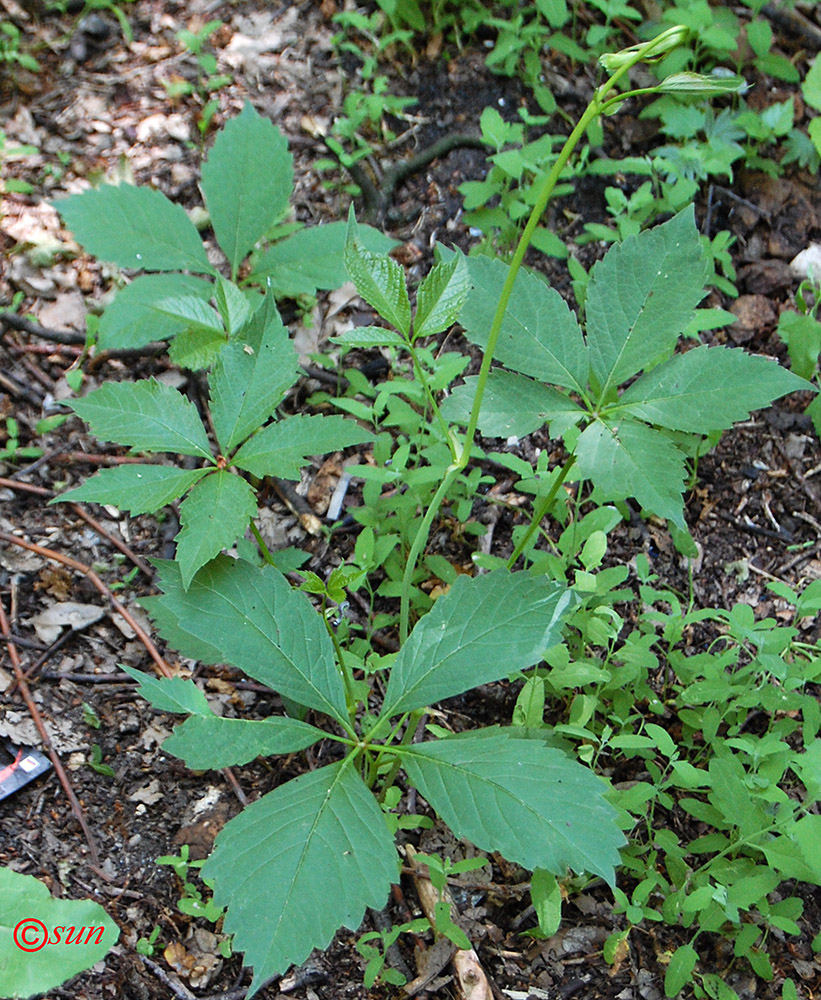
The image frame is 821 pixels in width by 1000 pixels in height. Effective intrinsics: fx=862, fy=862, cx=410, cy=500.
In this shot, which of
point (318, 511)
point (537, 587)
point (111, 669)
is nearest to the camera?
point (537, 587)

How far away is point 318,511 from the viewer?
8.66ft

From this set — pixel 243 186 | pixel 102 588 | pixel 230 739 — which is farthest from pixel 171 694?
pixel 243 186

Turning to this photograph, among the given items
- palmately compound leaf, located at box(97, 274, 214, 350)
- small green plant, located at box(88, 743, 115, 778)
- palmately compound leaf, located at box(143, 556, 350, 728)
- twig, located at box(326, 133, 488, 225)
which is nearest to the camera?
palmately compound leaf, located at box(143, 556, 350, 728)

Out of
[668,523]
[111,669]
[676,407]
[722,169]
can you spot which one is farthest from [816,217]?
[111,669]

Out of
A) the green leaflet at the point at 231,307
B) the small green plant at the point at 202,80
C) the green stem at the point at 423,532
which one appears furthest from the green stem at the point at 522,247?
the small green plant at the point at 202,80

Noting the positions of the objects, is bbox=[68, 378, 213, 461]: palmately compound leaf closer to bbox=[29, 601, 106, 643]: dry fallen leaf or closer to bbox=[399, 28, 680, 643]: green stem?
bbox=[399, 28, 680, 643]: green stem

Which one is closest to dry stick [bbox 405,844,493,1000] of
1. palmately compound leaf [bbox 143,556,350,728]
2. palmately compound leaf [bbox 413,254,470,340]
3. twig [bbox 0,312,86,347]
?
palmately compound leaf [bbox 143,556,350,728]

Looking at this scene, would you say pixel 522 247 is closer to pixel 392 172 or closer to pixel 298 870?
pixel 298 870

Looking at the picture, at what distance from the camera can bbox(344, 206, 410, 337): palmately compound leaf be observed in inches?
68.7

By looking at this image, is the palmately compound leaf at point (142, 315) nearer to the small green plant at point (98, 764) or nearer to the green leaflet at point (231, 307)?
the green leaflet at point (231, 307)

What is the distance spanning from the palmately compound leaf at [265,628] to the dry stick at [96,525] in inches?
28.1

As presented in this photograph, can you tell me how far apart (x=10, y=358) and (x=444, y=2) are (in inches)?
88.7

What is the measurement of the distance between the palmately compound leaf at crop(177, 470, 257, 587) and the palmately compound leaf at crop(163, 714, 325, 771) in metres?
0.28

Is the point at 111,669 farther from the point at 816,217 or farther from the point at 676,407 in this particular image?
the point at 816,217
